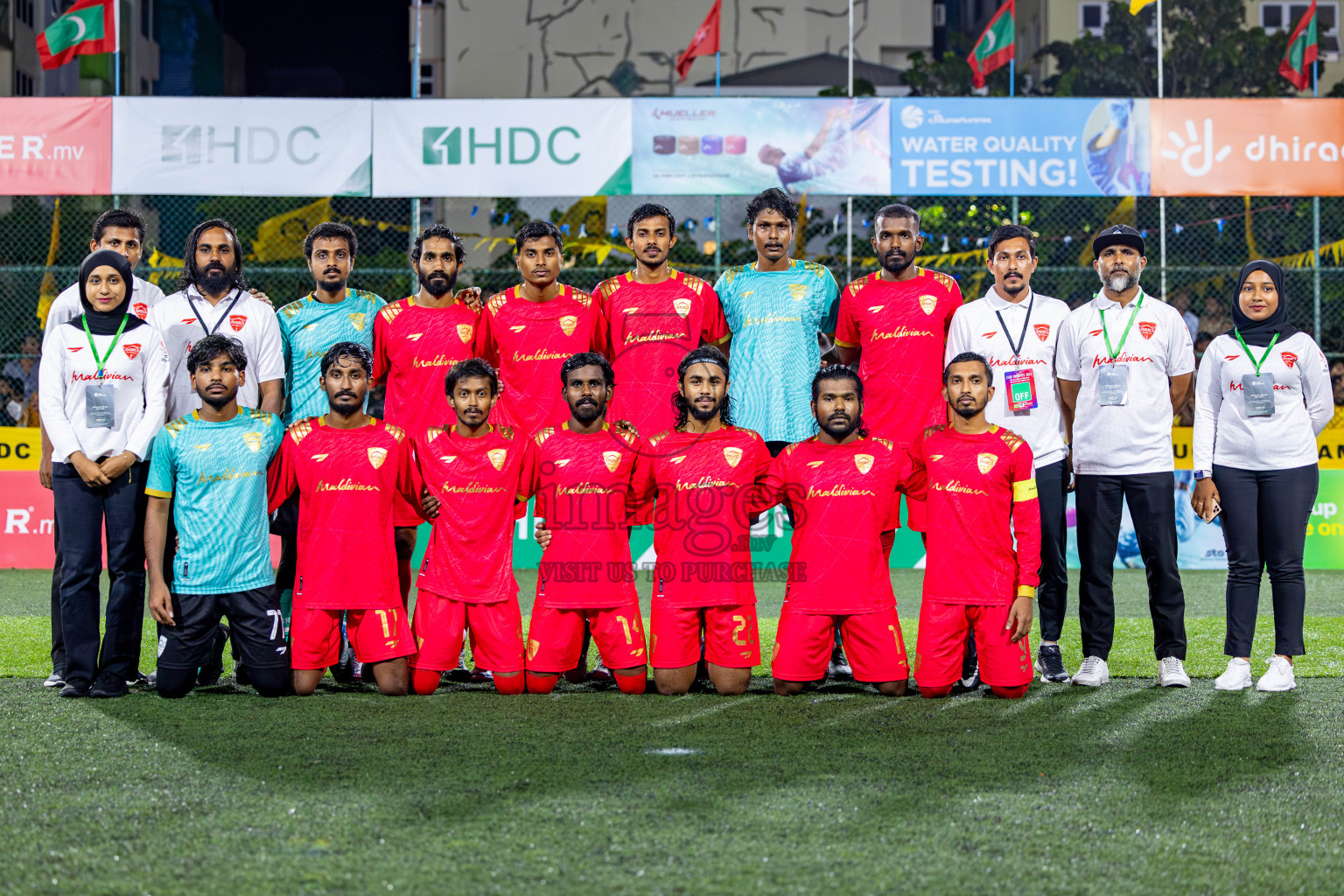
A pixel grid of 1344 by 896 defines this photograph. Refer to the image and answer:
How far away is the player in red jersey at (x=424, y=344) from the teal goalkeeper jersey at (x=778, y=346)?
1.17 m

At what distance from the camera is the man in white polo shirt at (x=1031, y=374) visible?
5215 mm

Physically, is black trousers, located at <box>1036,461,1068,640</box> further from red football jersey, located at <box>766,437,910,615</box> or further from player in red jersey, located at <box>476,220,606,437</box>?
player in red jersey, located at <box>476,220,606,437</box>

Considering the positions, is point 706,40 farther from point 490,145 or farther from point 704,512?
point 704,512

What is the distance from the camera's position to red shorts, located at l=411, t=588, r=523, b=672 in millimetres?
4953

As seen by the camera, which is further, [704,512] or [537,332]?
[537,332]

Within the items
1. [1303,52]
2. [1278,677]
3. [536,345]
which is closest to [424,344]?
[536,345]

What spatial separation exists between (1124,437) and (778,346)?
4.74ft

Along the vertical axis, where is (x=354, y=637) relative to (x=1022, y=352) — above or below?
below

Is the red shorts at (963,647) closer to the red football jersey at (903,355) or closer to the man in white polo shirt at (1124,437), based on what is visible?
the man in white polo shirt at (1124,437)

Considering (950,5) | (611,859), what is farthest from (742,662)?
(950,5)

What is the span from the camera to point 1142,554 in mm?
5191

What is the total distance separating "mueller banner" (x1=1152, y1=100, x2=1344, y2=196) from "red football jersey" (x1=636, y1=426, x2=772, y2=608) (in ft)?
28.3

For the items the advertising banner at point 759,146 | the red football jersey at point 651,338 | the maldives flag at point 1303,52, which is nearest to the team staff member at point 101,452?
the red football jersey at point 651,338

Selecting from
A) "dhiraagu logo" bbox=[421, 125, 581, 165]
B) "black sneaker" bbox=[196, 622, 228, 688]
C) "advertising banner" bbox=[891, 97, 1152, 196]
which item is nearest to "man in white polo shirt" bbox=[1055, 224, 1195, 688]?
"black sneaker" bbox=[196, 622, 228, 688]
